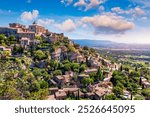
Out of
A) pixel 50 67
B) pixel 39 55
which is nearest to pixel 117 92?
pixel 50 67

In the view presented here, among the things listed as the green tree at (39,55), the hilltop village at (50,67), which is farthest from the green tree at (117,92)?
the green tree at (39,55)

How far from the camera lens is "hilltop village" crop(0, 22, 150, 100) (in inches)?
260

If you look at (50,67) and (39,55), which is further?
(39,55)

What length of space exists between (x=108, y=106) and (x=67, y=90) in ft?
15.1

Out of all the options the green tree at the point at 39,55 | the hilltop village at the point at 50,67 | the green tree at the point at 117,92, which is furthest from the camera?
the green tree at the point at 39,55

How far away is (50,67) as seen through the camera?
8602mm

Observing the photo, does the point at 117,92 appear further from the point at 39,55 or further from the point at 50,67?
the point at 39,55

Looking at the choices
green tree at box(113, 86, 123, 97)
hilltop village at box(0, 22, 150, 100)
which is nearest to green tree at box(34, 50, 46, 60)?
hilltop village at box(0, 22, 150, 100)

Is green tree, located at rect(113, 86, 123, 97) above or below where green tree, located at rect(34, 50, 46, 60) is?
below

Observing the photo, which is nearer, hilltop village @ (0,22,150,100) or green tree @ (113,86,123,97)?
green tree @ (113,86,123,97)

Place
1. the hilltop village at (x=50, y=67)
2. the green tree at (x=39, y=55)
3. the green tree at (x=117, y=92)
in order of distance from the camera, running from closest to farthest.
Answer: the green tree at (x=117, y=92) < the hilltop village at (x=50, y=67) < the green tree at (x=39, y=55)

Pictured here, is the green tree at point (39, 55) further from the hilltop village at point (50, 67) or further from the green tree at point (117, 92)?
the green tree at point (117, 92)

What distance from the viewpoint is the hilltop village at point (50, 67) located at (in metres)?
6.60

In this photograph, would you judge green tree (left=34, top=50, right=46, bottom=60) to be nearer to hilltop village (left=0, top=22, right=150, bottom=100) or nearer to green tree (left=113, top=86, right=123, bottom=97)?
hilltop village (left=0, top=22, right=150, bottom=100)
